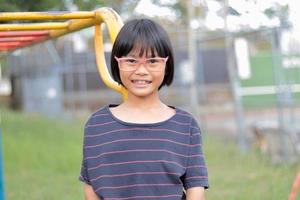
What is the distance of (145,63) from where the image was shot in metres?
1.56

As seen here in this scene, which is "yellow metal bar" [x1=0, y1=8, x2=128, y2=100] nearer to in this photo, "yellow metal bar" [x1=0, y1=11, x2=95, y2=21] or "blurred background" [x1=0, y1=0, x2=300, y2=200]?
"yellow metal bar" [x1=0, y1=11, x2=95, y2=21]

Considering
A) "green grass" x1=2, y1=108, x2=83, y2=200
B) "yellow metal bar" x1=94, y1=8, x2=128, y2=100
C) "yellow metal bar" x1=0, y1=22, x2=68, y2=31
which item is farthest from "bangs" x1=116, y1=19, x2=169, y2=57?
"green grass" x1=2, y1=108, x2=83, y2=200

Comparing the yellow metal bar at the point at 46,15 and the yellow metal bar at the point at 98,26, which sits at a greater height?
the yellow metal bar at the point at 46,15

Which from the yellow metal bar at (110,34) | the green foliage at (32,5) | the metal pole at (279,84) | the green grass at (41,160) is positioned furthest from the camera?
the metal pole at (279,84)

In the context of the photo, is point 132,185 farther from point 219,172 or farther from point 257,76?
point 257,76

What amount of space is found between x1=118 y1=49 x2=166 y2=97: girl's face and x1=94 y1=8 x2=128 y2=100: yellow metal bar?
331 mm

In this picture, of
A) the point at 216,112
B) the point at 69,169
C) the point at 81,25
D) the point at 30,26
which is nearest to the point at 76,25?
the point at 81,25

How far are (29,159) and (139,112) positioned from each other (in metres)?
6.37

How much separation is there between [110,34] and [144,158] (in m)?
0.67

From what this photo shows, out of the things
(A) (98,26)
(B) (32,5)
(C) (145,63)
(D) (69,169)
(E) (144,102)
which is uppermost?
(B) (32,5)

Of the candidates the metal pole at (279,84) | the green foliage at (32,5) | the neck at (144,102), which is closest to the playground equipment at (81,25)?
the neck at (144,102)

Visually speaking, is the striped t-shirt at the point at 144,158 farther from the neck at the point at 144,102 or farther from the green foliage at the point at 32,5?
the green foliage at the point at 32,5

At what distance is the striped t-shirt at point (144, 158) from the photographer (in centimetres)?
153

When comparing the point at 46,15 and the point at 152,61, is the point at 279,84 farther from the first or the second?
the point at 152,61
